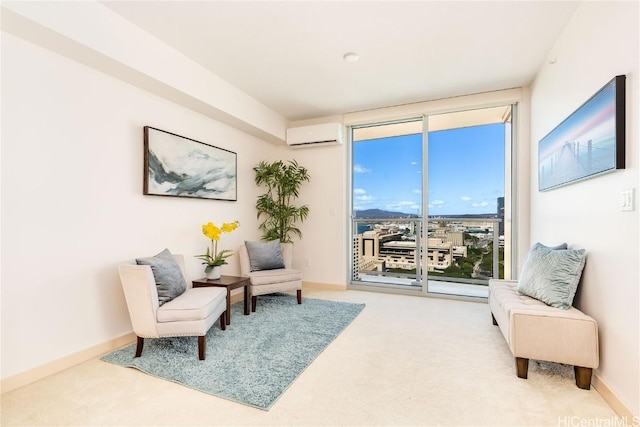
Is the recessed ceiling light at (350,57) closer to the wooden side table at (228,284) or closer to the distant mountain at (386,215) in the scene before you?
the distant mountain at (386,215)

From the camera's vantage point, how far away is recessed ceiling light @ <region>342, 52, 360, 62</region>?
2.87 meters

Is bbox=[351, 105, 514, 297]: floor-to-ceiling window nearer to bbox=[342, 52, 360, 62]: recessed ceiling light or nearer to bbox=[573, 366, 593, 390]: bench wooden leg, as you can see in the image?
bbox=[342, 52, 360, 62]: recessed ceiling light

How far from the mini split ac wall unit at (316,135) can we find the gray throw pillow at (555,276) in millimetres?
2931

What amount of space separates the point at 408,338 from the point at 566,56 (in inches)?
106

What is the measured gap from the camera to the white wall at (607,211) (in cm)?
156

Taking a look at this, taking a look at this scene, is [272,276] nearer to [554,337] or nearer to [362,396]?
[362,396]

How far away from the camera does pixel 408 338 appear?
2.71 metres

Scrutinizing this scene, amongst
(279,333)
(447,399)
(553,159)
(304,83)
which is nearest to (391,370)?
(447,399)

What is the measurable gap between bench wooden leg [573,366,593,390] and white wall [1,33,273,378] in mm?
3411

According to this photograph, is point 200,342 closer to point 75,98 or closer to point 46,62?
point 75,98

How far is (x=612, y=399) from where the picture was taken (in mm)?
1692

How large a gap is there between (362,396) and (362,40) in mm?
2769

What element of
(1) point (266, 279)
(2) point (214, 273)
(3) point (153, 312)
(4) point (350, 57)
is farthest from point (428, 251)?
(3) point (153, 312)

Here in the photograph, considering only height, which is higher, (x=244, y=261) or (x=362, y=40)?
(x=362, y=40)
